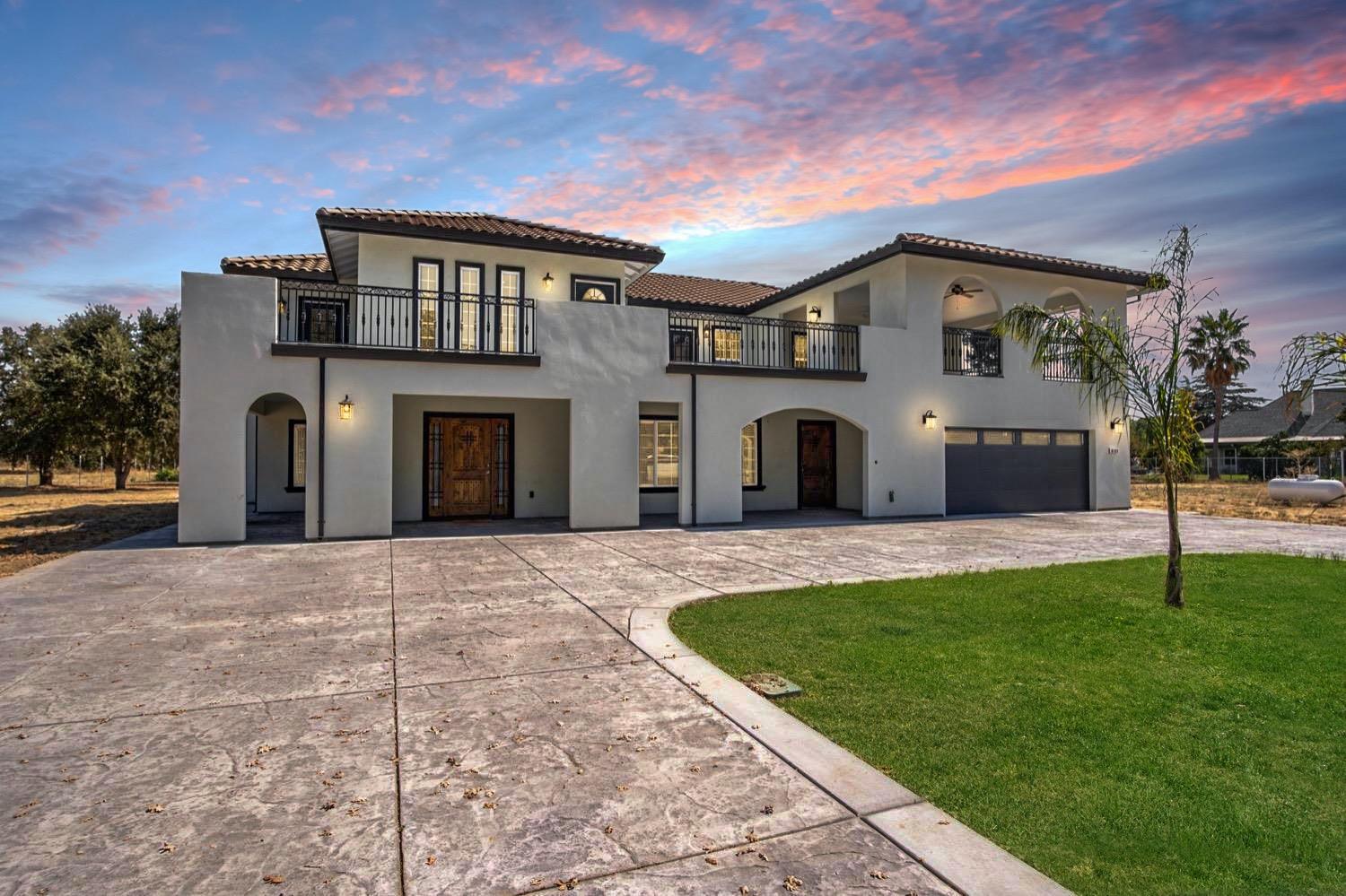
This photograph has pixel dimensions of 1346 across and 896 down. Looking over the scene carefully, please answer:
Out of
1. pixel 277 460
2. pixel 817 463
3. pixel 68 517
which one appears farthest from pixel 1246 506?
pixel 68 517

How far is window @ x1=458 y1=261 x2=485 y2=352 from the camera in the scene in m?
14.5

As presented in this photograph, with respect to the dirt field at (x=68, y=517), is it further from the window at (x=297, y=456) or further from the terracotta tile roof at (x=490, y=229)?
the terracotta tile roof at (x=490, y=229)

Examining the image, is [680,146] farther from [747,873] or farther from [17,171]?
[17,171]

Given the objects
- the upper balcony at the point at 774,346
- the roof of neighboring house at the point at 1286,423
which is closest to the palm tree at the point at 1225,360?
the roof of neighboring house at the point at 1286,423

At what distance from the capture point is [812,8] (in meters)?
8.84

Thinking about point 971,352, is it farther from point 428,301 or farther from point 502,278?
point 428,301

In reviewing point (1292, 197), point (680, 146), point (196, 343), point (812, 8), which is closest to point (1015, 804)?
point (812, 8)

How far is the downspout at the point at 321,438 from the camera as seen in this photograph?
12312 millimetres

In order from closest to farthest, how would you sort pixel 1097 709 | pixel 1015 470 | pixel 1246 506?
1. pixel 1097 709
2. pixel 1015 470
3. pixel 1246 506

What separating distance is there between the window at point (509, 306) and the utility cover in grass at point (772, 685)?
428 inches

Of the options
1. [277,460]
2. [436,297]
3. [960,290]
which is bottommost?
[277,460]

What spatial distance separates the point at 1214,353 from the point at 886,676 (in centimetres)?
4313

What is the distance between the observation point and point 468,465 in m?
15.9

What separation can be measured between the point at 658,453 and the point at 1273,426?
51128 millimetres
